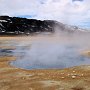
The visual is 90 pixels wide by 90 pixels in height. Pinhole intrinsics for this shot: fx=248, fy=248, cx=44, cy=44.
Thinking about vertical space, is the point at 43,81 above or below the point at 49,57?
above

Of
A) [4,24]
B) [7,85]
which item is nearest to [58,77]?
[7,85]

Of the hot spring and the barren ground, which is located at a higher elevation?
the barren ground

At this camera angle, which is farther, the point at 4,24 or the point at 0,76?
the point at 4,24

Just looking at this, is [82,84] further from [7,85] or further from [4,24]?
[4,24]

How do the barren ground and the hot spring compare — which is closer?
the barren ground

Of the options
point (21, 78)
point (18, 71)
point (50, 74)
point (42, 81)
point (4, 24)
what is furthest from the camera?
point (4, 24)

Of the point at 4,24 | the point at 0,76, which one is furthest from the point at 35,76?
the point at 4,24

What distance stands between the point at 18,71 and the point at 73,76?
681 centimetres

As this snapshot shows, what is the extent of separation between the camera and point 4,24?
178 m

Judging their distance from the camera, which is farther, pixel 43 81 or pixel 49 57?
pixel 49 57

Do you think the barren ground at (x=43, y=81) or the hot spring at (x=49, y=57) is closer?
the barren ground at (x=43, y=81)

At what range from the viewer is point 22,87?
19.1m

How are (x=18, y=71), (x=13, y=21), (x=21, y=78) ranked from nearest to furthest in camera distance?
(x=21, y=78)
(x=18, y=71)
(x=13, y=21)

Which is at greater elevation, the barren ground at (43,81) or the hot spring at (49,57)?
the barren ground at (43,81)
